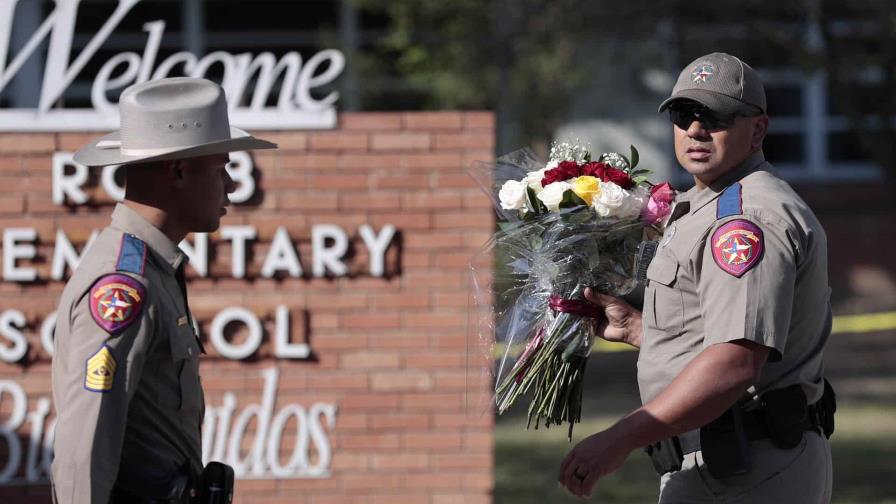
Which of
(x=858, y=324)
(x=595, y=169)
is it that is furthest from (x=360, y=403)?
(x=858, y=324)

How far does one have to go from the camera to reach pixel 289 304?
21.0 ft

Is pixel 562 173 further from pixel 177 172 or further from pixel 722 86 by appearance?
pixel 177 172

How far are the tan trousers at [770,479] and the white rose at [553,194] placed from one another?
799mm

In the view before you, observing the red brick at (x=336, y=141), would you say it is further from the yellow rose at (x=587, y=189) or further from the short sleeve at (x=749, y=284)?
the short sleeve at (x=749, y=284)

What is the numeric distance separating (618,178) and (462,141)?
2.75 m

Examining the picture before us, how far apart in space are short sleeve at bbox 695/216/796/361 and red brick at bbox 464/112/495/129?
3290mm

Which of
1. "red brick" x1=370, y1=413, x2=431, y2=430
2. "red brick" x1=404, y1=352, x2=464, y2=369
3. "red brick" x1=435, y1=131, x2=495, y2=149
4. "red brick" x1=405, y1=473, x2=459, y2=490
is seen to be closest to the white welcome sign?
"red brick" x1=435, y1=131, x2=495, y2=149

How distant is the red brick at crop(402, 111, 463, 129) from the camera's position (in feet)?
21.1

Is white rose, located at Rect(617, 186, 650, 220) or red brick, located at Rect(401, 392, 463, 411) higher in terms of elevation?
white rose, located at Rect(617, 186, 650, 220)

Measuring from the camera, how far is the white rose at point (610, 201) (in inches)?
141

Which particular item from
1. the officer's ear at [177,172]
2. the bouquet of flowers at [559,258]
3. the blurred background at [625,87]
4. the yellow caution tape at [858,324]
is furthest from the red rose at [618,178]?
the yellow caution tape at [858,324]

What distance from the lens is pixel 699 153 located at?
3.41 meters

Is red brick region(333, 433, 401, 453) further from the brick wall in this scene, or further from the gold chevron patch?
the gold chevron patch

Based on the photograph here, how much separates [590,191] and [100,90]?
355 cm
